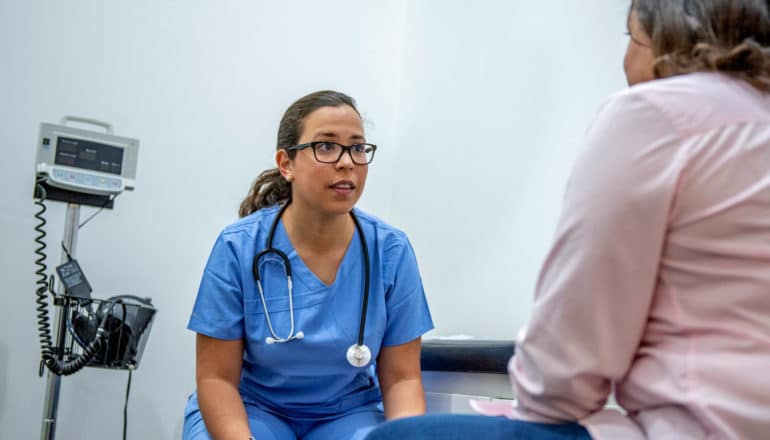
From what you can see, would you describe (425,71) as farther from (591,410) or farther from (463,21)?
(591,410)

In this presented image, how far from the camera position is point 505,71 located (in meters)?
2.53

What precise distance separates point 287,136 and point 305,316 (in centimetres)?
41

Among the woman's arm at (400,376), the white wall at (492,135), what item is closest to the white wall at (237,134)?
the white wall at (492,135)

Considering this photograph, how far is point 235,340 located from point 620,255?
3.41 ft

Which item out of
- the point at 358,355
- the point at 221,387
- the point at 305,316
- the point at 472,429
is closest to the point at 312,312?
the point at 305,316

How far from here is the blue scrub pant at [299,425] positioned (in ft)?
5.08

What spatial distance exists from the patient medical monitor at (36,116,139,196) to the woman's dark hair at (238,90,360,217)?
1.83 ft

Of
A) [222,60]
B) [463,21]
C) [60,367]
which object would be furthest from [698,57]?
[222,60]

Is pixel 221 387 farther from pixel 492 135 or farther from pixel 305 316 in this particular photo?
pixel 492 135

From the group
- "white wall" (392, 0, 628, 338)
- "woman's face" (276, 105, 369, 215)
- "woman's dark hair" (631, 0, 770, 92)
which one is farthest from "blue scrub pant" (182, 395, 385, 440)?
"woman's dark hair" (631, 0, 770, 92)

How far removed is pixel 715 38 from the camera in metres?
0.77

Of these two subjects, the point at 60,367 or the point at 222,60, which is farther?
the point at 222,60

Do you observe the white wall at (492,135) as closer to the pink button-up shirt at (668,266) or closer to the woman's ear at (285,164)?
the woman's ear at (285,164)

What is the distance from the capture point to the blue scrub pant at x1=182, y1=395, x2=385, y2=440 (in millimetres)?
1549
